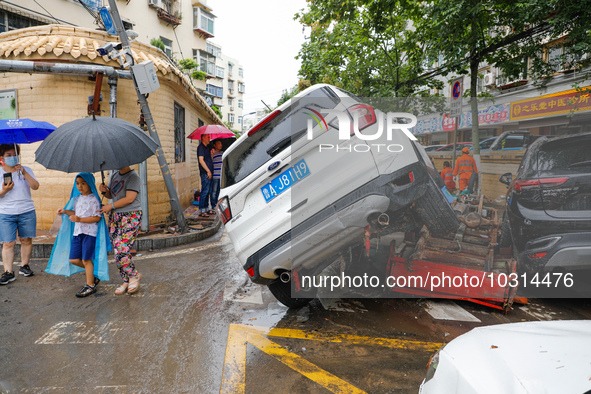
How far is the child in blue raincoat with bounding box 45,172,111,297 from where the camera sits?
4395 millimetres

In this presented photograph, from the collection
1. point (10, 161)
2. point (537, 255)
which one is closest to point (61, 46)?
point (10, 161)

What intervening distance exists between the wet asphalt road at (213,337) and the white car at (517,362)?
0.82 m

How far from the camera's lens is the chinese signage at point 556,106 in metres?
4.08

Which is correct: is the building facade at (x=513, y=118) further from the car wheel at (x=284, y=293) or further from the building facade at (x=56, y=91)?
the building facade at (x=56, y=91)

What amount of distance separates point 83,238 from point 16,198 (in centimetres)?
122

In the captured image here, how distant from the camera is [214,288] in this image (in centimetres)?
489

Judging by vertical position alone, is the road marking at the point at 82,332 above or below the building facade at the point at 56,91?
below

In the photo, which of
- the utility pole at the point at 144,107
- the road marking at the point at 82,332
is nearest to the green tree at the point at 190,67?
the utility pole at the point at 144,107

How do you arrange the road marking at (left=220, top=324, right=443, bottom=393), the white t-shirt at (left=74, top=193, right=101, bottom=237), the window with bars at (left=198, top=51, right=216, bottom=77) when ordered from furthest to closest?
the window with bars at (left=198, top=51, right=216, bottom=77) → the white t-shirt at (left=74, top=193, right=101, bottom=237) → the road marking at (left=220, top=324, right=443, bottom=393)

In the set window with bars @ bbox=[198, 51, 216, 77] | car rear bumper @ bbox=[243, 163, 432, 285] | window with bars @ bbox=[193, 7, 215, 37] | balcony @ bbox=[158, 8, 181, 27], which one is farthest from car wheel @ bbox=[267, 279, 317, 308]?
window with bars @ bbox=[198, 51, 216, 77]

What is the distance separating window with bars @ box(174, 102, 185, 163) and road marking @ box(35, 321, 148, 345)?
7127 mm

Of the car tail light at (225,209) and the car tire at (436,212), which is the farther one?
the car tail light at (225,209)

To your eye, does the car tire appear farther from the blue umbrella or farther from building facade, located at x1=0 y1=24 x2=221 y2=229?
building facade, located at x1=0 y1=24 x2=221 y2=229

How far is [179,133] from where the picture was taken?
35.4 feet
